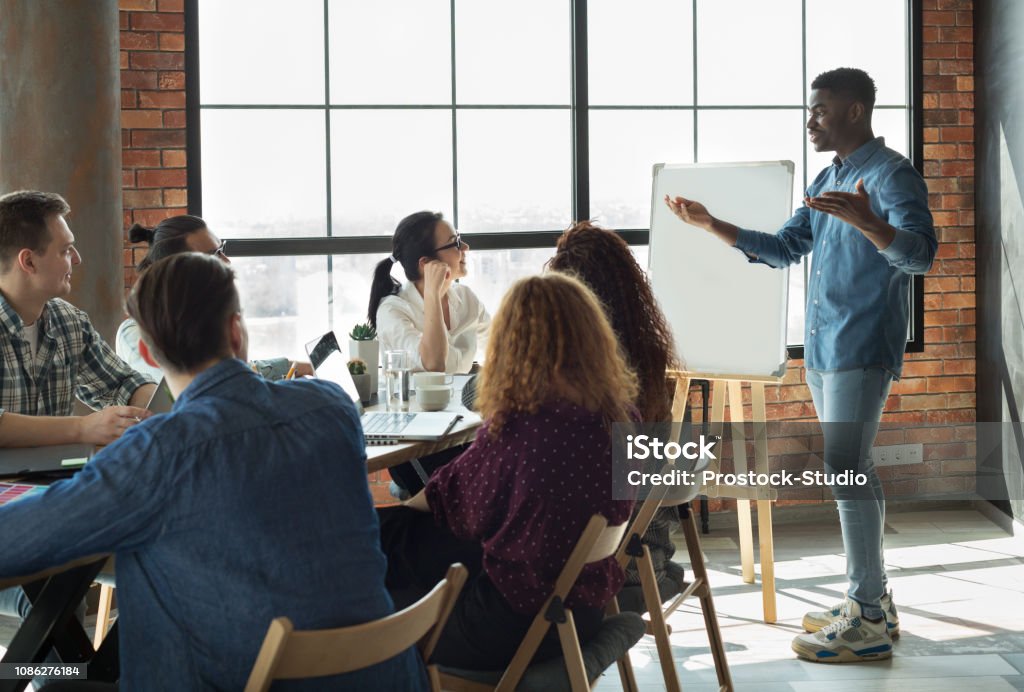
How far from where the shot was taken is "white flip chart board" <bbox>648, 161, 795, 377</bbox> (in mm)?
3865

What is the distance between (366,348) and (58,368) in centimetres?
79

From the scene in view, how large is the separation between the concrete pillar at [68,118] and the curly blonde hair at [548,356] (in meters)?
2.08

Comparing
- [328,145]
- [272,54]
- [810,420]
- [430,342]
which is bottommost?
[810,420]

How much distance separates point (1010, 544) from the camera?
4.40 m

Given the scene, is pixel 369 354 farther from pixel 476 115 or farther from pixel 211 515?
pixel 476 115

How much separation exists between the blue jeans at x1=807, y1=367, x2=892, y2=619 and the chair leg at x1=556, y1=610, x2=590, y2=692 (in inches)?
59.3

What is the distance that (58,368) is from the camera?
268cm

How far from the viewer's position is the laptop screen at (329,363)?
2.75 metres

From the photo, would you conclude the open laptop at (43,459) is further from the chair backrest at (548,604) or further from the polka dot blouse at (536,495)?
the chair backrest at (548,604)

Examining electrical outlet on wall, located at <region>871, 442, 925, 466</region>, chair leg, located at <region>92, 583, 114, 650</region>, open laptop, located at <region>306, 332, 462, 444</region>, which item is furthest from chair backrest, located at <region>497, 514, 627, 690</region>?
electrical outlet on wall, located at <region>871, 442, 925, 466</region>

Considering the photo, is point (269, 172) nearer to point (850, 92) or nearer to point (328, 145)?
point (328, 145)

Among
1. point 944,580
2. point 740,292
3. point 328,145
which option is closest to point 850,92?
point 740,292

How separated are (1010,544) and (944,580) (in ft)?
2.16

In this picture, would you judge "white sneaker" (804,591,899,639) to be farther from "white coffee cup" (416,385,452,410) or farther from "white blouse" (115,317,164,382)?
"white blouse" (115,317,164,382)
